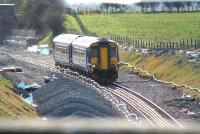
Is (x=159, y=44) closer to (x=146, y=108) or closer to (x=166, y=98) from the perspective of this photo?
(x=166, y=98)

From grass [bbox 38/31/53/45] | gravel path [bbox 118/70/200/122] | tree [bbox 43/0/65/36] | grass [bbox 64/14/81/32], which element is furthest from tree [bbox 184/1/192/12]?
gravel path [bbox 118/70/200/122]

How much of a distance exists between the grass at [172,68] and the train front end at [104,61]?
11.2 feet

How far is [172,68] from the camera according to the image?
37469 mm

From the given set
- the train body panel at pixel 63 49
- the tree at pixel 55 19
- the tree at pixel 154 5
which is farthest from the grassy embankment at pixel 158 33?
the tree at pixel 154 5

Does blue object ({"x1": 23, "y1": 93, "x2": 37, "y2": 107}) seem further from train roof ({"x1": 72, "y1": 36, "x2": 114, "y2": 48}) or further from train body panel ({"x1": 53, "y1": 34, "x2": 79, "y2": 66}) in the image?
train body panel ({"x1": 53, "y1": 34, "x2": 79, "y2": 66})

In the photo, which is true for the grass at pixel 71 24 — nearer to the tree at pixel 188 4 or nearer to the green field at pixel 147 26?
the green field at pixel 147 26

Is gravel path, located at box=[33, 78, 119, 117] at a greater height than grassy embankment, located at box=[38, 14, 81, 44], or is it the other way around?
gravel path, located at box=[33, 78, 119, 117]

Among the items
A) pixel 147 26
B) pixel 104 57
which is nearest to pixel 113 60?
pixel 104 57

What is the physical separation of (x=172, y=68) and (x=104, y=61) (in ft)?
15.8

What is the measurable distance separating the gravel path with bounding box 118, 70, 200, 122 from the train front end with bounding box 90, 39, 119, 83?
99cm

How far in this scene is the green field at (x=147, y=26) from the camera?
6019cm

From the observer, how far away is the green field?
60188mm

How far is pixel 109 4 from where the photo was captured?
110062 mm

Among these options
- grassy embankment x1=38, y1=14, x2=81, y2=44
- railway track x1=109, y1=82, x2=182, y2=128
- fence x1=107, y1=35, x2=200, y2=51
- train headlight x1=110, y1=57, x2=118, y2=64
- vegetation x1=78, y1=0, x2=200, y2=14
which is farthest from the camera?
vegetation x1=78, y1=0, x2=200, y2=14
